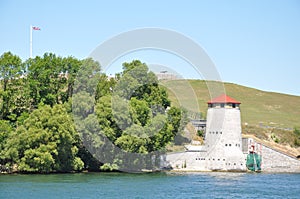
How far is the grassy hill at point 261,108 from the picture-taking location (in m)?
83.2

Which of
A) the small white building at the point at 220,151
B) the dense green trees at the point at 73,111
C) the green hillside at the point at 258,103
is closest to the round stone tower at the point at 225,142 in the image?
the small white building at the point at 220,151

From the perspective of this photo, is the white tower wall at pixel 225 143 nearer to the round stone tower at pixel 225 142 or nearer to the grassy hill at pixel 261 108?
the round stone tower at pixel 225 142

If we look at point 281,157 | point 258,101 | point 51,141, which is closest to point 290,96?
point 258,101

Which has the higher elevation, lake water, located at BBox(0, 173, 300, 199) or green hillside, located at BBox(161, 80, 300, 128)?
green hillside, located at BBox(161, 80, 300, 128)

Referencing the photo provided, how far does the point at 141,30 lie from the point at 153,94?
36.4 feet

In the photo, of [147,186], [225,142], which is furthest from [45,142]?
[225,142]

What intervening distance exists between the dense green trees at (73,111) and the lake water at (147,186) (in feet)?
9.24

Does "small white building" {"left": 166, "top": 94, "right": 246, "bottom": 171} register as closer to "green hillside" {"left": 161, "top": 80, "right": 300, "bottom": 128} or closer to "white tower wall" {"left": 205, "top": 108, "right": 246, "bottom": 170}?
"white tower wall" {"left": 205, "top": 108, "right": 246, "bottom": 170}

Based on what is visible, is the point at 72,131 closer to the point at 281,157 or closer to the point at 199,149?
the point at 199,149

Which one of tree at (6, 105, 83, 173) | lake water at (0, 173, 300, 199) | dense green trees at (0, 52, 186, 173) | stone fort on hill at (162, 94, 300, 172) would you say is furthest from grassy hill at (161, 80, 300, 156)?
tree at (6, 105, 83, 173)

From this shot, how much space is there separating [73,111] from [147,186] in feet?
54.2

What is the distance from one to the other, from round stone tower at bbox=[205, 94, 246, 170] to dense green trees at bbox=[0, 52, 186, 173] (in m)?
4.80

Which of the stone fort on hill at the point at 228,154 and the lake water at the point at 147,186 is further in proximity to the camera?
the stone fort on hill at the point at 228,154

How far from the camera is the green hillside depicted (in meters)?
104
